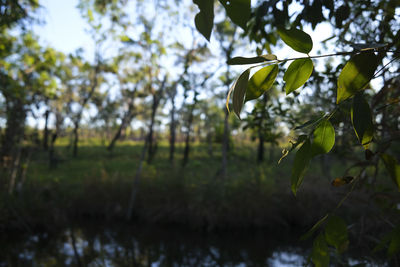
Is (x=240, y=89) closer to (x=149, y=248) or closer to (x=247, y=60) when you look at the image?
(x=247, y=60)

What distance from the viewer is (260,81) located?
1.37ft

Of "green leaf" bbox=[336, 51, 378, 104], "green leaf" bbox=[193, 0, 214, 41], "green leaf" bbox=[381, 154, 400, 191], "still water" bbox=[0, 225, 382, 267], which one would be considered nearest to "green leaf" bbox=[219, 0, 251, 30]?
"green leaf" bbox=[193, 0, 214, 41]

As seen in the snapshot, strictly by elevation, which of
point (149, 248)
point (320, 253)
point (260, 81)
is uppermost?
point (260, 81)

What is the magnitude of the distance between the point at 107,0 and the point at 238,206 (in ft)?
19.0

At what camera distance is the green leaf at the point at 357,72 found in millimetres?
378

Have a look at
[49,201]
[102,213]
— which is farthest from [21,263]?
[102,213]

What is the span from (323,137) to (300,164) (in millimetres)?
48

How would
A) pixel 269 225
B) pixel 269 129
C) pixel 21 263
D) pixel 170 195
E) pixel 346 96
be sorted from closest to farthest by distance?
pixel 346 96, pixel 269 129, pixel 21 263, pixel 269 225, pixel 170 195

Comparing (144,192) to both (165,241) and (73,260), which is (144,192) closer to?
(165,241)

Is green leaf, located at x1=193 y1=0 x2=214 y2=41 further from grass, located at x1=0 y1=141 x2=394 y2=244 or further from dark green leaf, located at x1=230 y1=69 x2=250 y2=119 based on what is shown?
grass, located at x1=0 y1=141 x2=394 y2=244

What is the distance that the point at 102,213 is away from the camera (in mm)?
7699

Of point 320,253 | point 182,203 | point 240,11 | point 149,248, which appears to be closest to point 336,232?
point 320,253

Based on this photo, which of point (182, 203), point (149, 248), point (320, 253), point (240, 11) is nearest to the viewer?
point (240, 11)

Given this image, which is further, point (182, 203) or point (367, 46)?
point (182, 203)
